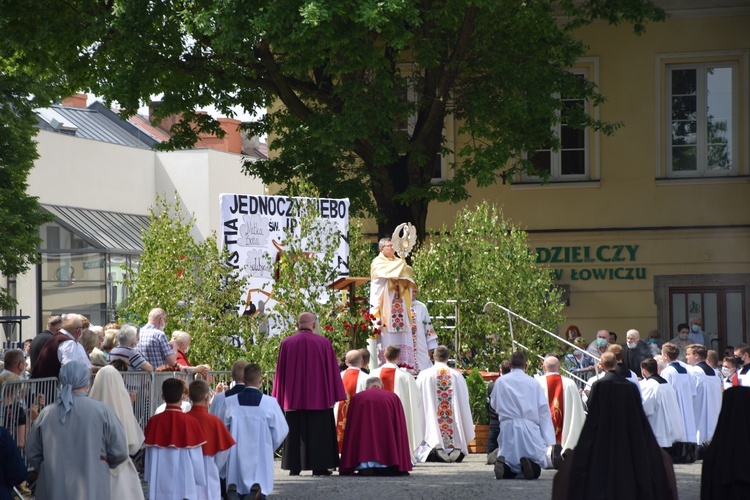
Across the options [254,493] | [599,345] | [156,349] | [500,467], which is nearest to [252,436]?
[254,493]

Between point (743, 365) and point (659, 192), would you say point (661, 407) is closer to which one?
point (743, 365)

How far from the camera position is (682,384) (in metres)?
20.0

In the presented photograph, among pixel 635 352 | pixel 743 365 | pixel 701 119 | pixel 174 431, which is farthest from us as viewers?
pixel 701 119

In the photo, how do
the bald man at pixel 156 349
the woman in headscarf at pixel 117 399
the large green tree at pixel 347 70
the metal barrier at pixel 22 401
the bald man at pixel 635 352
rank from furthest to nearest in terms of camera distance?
the bald man at pixel 635 352, the large green tree at pixel 347 70, the bald man at pixel 156 349, the metal barrier at pixel 22 401, the woman in headscarf at pixel 117 399

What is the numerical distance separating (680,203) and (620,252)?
1723 mm

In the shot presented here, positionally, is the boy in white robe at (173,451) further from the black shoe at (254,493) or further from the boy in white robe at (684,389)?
the boy in white robe at (684,389)

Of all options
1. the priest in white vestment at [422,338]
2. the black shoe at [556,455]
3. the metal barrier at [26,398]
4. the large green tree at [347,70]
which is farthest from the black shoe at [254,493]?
the large green tree at [347,70]

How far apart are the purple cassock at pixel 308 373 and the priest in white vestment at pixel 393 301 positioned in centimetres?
323

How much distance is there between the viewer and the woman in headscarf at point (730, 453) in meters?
10.2

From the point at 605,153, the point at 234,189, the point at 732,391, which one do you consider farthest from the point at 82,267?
the point at 732,391

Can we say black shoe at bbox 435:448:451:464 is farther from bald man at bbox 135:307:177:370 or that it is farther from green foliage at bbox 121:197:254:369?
bald man at bbox 135:307:177:370

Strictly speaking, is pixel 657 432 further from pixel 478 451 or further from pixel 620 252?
pixel 620 252

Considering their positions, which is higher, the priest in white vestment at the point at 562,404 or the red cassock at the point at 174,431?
the red cassock at the point at 174,431

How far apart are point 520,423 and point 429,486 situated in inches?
76.4
